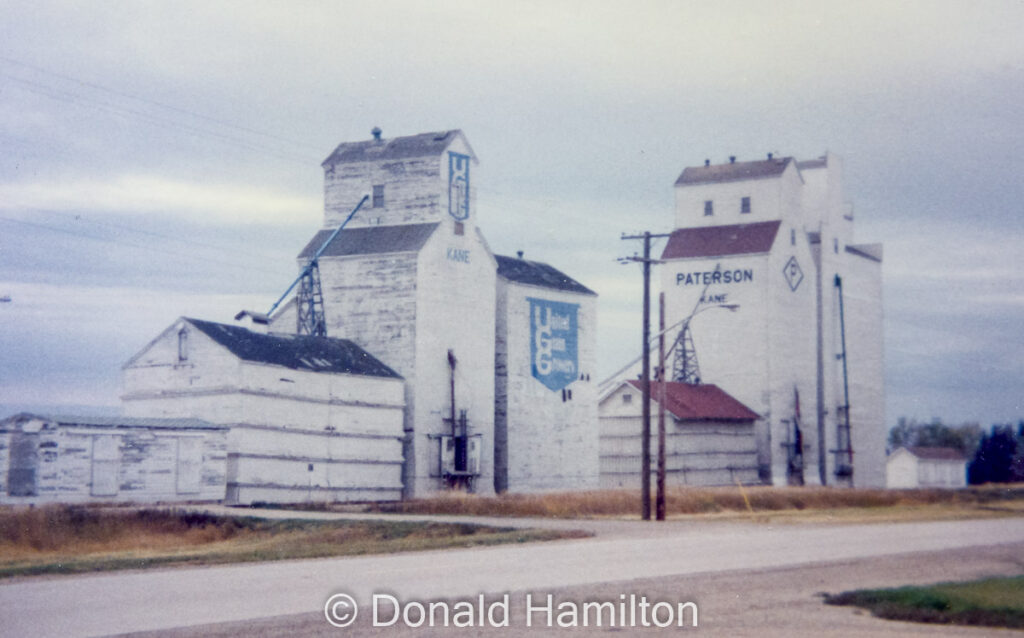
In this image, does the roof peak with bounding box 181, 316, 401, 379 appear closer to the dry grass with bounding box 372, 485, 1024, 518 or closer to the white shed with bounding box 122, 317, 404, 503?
the white shed with bounding box 122, 317, 404, 503

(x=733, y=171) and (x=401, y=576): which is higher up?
(x=733, y=171)

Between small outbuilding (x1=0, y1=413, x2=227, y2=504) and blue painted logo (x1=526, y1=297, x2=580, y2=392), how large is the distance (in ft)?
67.5

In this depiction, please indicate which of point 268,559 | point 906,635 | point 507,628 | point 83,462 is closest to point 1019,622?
point 906,635

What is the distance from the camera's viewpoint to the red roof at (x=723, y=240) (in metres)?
74.5

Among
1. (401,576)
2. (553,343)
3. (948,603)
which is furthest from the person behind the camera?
(553,343)

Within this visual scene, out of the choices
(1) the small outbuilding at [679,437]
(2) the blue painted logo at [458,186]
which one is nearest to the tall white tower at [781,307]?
(1) the small outbuilding at [679,437]

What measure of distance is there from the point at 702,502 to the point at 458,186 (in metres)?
18.4

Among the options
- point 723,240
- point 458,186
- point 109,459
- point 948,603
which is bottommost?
point 948,603

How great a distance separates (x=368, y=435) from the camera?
1933 inches

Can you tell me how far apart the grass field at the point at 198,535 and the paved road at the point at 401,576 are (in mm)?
2388

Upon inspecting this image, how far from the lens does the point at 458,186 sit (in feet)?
180

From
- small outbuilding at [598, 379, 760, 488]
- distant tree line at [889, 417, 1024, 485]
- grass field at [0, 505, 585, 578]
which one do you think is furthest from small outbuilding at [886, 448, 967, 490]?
grass field at [0, 505, 585, 578]

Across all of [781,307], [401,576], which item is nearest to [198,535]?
[401,576]

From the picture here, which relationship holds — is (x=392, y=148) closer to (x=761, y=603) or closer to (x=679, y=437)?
(x=679, y=437)
